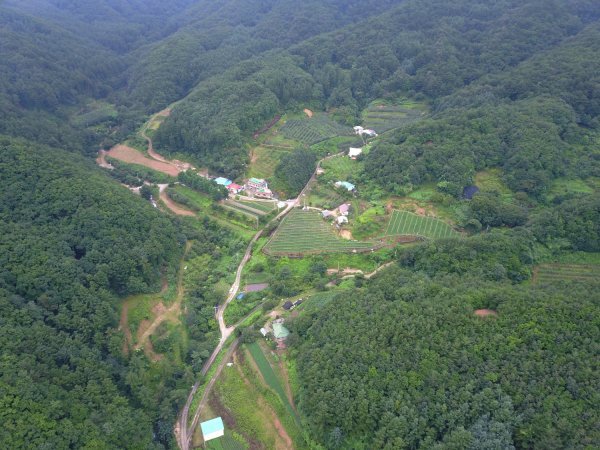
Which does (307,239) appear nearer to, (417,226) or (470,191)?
(417,226)

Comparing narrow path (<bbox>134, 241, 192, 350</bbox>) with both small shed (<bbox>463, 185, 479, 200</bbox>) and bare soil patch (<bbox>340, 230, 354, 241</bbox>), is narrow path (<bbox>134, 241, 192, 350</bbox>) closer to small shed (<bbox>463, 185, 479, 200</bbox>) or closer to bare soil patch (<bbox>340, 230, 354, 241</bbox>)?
bare soil patch (<bbox>340, 230, 354, 241</bbox>)

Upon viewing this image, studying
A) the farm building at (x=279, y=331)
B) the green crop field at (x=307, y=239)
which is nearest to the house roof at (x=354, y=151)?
the green crop field at (x=307, y=239)

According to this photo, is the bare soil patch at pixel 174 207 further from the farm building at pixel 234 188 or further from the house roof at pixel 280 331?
the house roof at pixel 280 331

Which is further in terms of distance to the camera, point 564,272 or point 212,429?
point 564,272

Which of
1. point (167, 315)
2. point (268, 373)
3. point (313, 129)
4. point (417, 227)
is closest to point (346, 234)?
point (417, 227)

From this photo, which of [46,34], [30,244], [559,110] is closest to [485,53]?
[559,110]

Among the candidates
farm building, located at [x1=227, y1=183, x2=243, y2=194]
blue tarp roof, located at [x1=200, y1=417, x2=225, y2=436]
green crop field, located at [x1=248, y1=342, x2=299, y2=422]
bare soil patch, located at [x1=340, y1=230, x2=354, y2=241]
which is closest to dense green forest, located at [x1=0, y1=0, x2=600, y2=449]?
green crop field, located at [x1=248, y1=342, x2=299, y2=422]

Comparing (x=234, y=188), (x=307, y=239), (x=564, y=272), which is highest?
(x=234, y=188)
